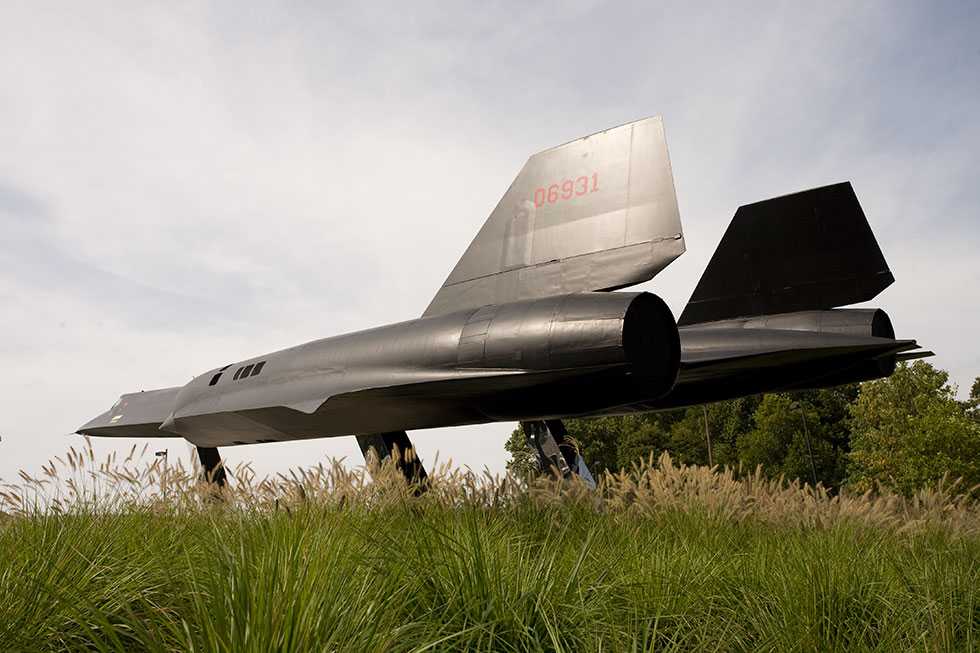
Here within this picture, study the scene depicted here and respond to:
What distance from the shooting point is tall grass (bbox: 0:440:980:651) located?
8.59 feet

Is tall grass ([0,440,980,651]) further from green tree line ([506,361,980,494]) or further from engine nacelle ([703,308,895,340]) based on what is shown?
green tree line ([506,361,980,494])

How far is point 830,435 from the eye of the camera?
1334 inches

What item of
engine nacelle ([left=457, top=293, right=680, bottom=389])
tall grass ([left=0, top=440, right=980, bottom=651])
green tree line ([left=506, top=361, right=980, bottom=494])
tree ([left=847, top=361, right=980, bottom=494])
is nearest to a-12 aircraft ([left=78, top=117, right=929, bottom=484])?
engine nacelle ([left=457, top=293, right=680, bottom=389])

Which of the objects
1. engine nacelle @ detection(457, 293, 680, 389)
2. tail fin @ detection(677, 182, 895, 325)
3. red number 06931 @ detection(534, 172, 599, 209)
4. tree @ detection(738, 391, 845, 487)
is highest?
red number 06931 @ detection(534, 172, 599, 209)

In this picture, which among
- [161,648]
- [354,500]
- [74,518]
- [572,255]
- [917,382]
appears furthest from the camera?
[917,382]

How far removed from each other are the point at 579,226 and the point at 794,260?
115 inches

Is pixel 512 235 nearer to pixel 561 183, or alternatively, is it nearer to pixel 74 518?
pixel 561 183

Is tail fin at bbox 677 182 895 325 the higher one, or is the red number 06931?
the red number 06931

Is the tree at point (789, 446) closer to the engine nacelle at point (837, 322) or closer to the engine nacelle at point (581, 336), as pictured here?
the engine nacelle at point (837, 322)

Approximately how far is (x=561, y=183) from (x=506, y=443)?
29683mm

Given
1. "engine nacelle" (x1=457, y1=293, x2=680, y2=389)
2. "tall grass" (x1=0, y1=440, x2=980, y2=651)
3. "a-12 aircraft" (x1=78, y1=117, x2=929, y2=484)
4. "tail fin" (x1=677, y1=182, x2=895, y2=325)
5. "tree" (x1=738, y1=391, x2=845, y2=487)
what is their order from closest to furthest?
"tall grass" (x1=0, y1=440, x2=980, y2=651), "engine nacelle" (x1=457, y1=293, x2=680, y2=389), "a-12 aircraft" (x1=78, y1=117, x2=929, y2=484), "tail fin" (x1=677, y1=182, x2=895, y2=325), "tree" (x1=738, y1=391, x2=845, y2=487)

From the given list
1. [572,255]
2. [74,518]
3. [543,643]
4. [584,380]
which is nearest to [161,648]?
[543,643]

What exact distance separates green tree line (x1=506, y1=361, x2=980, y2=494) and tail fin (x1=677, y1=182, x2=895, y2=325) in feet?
22.8

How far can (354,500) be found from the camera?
5.57m
